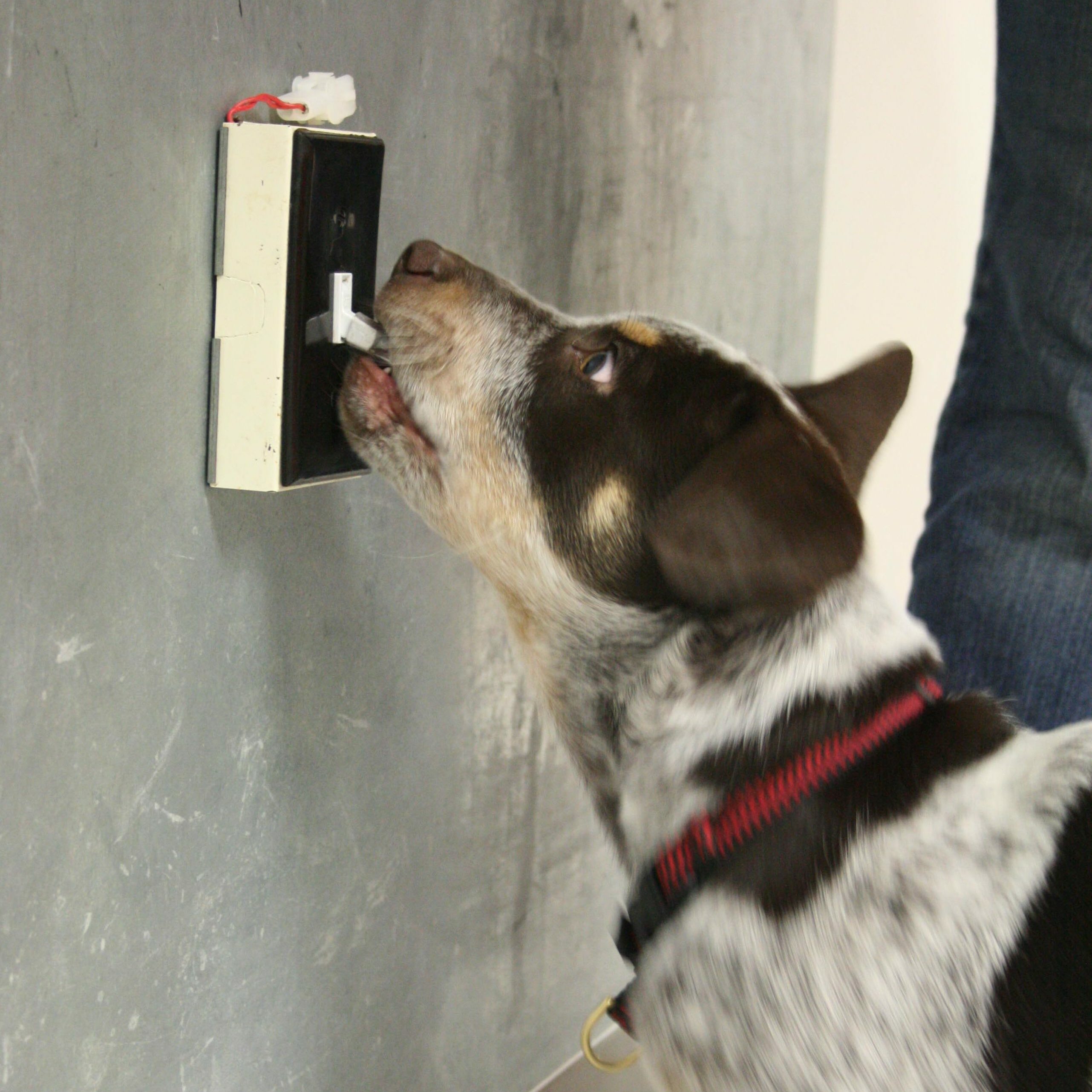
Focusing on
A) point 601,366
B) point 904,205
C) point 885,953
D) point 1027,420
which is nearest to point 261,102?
point 601,366

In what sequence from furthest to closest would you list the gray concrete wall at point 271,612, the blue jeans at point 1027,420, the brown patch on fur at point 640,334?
the blue jeans at point 1027,420 → the brown patch on fur at point 640,334 → the gray concrete wall at point 271,612

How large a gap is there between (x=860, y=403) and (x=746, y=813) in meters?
0.58

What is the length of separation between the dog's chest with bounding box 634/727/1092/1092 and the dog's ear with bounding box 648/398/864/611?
26cm

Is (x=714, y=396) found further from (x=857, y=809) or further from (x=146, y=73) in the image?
(x=146, y=73)

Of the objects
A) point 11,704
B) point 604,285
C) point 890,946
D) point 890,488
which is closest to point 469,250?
point 604,285

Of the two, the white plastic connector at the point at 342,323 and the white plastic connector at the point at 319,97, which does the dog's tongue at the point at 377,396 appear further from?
the white plastic connector at the point at 319,97

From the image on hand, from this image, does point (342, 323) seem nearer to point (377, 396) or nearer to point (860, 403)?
point (377, 396)

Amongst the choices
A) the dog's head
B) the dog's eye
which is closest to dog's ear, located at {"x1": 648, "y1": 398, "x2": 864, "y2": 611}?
the dog's head

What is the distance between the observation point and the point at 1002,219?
5.49 ft

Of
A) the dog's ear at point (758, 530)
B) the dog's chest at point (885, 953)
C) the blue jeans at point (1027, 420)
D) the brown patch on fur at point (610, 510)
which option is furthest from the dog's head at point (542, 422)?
the blue jeans at point (1027, 420)

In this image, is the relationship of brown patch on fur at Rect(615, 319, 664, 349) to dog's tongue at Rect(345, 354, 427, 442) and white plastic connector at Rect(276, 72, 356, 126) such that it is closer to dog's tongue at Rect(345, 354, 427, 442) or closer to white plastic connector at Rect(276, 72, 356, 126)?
dog's tongue at Rect(345, 354, 427, 442)

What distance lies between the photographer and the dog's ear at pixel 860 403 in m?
1.41

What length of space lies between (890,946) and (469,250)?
860 mm

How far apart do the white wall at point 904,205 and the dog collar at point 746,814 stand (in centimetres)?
110
